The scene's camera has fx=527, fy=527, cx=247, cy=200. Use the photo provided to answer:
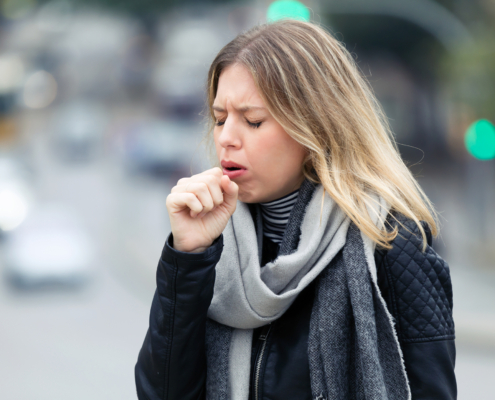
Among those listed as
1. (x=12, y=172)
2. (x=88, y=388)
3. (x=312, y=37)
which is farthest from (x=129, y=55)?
(x=312, y=37)

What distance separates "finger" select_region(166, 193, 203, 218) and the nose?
0.69 ft

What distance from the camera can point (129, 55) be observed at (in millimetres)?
42594

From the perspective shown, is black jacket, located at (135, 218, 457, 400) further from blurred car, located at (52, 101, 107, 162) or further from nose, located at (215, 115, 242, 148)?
blurred car, located at (52, 101, 107, 162)

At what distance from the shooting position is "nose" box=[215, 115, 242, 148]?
4.66 ft

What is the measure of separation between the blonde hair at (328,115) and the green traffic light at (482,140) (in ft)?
22.7

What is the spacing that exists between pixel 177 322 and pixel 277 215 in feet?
1.49

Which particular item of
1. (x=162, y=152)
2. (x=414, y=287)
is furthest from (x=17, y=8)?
(x=414, y=287)

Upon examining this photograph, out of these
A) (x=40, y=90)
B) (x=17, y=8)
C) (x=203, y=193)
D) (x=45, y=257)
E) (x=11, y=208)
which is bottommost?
(x=203, y=193)

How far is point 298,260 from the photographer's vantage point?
1401 millimetres

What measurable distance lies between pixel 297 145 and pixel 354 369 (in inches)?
25.0

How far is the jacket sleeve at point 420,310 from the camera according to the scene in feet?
4.38

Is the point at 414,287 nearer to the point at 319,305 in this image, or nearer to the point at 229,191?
the point at 319,305

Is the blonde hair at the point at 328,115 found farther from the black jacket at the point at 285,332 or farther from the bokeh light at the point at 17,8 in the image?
the bokeh light at the point at 17,8

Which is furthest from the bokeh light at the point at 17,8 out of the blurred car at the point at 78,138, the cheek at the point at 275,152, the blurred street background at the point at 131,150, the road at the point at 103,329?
the cheek at the point at 275,152
